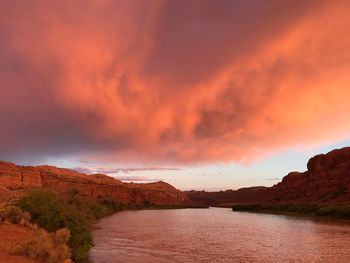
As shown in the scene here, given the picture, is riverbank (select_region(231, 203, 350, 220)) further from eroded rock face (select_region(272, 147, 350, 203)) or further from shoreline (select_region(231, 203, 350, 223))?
eroded rock face (select_region(272, 147, 350, 203))

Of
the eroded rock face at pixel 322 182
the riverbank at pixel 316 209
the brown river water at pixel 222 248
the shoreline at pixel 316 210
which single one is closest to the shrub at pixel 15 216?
the brown river water at pixel 222 248

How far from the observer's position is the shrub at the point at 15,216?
21.6m

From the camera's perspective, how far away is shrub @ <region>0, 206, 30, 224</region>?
21.6 metres

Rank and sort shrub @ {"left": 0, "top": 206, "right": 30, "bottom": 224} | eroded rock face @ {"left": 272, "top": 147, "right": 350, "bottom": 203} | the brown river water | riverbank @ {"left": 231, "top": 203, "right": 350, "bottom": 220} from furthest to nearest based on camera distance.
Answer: eroded rock face @ {"left": 272, "top": 147, "right": 350, "bottom": 203}
riverbank @ {"left": 231, "top": 203, "right": 350, "bottom": 220}
the brown river water
shrub @ {"left": 0, "top": 206, "right": 30, "bottom": 224}

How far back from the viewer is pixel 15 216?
2178 cm

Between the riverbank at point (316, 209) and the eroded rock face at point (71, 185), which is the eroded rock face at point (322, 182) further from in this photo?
the eroded rock face at point (71, 185)

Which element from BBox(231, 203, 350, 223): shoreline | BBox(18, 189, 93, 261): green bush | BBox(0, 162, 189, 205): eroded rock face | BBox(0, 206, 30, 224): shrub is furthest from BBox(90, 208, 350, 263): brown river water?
BBox(0, 162, 189, 205): eroded rock face

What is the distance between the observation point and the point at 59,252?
45.3 feet

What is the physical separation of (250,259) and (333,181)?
76.9m

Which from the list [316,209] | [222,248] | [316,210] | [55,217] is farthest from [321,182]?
[55,217]

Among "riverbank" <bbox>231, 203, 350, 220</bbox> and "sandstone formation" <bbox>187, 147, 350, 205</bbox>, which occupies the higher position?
"sandstone formation" <bbox>187, 147, 350, 205</bbox>

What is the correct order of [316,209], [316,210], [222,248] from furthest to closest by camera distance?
[316,209]
[316,210]
[222,248]

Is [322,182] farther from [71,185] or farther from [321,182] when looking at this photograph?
[71,185]

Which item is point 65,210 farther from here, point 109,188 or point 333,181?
point 109,188
